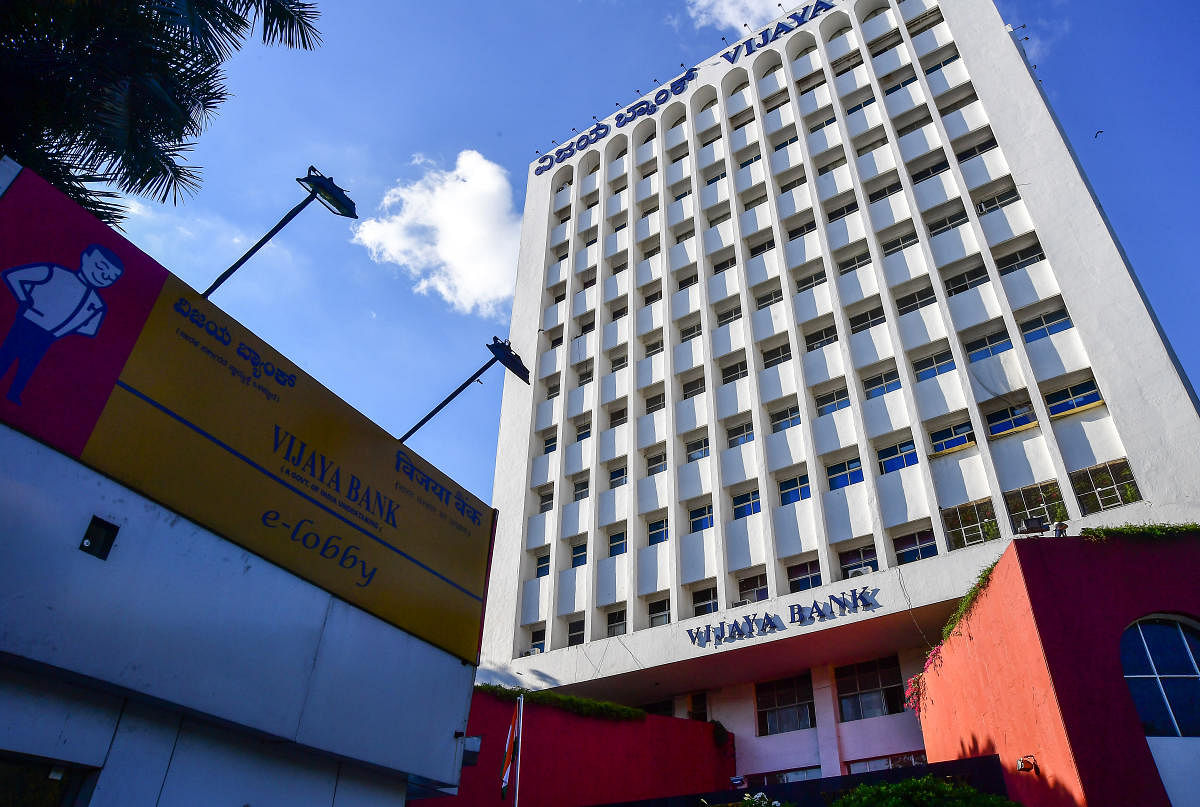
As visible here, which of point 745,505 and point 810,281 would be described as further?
point 810,281

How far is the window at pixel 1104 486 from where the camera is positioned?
831 inches

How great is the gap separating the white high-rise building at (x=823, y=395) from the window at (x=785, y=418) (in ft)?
0.30

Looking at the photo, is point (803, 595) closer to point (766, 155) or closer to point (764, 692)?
point (764, 692)

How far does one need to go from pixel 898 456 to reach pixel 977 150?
1359 cm

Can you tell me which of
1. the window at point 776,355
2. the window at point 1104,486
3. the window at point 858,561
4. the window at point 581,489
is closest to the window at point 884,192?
the window at point 776,355

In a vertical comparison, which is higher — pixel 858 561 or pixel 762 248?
pixel 762 248

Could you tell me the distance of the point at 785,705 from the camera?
25.9 m

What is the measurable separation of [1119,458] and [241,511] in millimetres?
22104

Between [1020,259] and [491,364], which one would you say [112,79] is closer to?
[491,364]

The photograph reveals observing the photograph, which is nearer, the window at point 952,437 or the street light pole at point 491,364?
the street light pole at point 491,364

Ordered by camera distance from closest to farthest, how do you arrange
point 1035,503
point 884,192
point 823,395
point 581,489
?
point 1035,503 → point 823,395 → point 884,192 → point 581,489

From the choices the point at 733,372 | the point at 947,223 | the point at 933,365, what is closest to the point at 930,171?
the point at 947,223

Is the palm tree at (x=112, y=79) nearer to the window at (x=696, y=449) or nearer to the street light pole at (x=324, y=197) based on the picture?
the street light pole at (x=324, y=197)

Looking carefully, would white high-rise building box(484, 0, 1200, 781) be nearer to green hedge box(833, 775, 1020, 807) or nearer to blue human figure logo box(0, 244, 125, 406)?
green hedge box(833, 775, 1020, 807)
